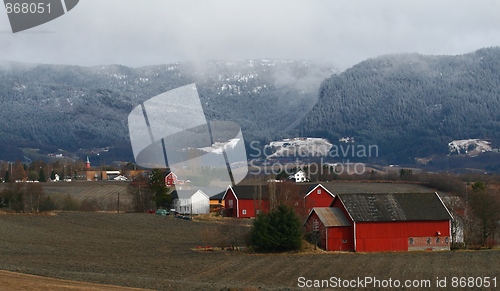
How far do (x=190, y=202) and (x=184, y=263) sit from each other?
45.6 meters

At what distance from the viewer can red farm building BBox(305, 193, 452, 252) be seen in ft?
144

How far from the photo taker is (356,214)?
4438 cm

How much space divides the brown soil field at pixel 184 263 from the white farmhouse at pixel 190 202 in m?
27.6

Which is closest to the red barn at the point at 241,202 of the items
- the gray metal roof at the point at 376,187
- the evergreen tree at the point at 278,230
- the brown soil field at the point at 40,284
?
the gray metal roof at the point at 376,187

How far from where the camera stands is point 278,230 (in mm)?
40844

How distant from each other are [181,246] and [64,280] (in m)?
A: 19.4

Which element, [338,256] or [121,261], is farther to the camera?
[338,256]

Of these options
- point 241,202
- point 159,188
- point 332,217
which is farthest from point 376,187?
point 332,217

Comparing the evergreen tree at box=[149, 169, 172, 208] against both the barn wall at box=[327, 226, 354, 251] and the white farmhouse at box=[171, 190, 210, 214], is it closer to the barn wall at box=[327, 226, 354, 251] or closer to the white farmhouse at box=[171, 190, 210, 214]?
the white farmhouse at box=[171, 190, 210, 214]

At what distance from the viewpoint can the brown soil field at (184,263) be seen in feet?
93.5

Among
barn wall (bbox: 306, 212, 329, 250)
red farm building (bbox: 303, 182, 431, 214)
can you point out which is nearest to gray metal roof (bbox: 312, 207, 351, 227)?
barn wall (bbox: 306, 212, 329, 250)

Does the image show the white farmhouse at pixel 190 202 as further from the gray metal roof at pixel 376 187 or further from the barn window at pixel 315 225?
the barn window at pixel 315 225

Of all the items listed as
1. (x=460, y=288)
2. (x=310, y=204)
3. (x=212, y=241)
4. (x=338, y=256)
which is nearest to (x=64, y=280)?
(x=460, y=288)

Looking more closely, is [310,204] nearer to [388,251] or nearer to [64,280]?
[388,251]
